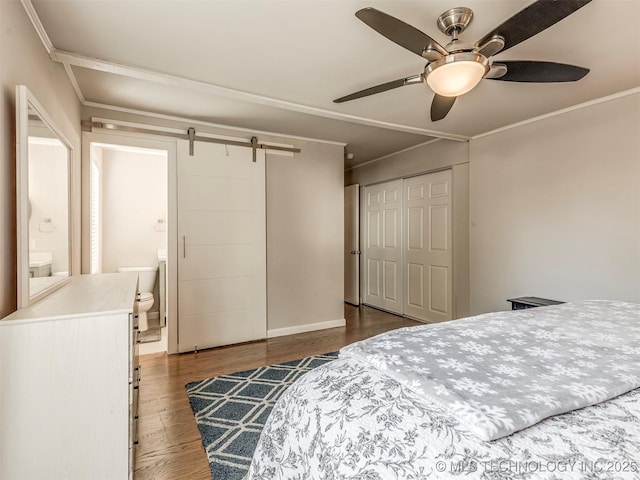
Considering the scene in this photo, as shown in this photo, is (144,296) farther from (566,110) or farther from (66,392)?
(566,110)

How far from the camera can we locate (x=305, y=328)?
3.87m

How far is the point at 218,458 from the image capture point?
5.49ft

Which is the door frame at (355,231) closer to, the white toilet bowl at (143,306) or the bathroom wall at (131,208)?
the bathroom wall at (131,208)

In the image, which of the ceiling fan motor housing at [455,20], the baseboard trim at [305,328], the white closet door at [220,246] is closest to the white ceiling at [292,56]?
the ceiling fan motor housing at [455,20]

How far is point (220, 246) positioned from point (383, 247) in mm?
2654

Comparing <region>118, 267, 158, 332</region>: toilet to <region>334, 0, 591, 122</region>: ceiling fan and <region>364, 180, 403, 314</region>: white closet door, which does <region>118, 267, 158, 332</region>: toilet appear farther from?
<region>334, 0, 591, 122</region>: ceiling fan

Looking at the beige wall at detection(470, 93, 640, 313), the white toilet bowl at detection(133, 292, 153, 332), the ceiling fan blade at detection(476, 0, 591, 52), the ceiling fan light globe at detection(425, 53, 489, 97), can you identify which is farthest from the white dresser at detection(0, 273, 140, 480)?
the beige wall at detection(470, 93, 640, 313)

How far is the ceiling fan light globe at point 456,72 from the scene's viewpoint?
145 cm

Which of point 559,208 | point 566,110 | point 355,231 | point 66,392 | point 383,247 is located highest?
point 566,110

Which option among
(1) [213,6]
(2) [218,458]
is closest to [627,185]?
(1) [213,6]

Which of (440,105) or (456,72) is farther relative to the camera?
(440,105)

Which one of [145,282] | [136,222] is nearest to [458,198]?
[145,282]

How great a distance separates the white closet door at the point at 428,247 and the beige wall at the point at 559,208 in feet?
1.25

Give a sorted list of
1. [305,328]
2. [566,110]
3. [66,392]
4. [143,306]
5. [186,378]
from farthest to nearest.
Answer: [305,328], [143,306], [566,110], [186,378], [66,392]
